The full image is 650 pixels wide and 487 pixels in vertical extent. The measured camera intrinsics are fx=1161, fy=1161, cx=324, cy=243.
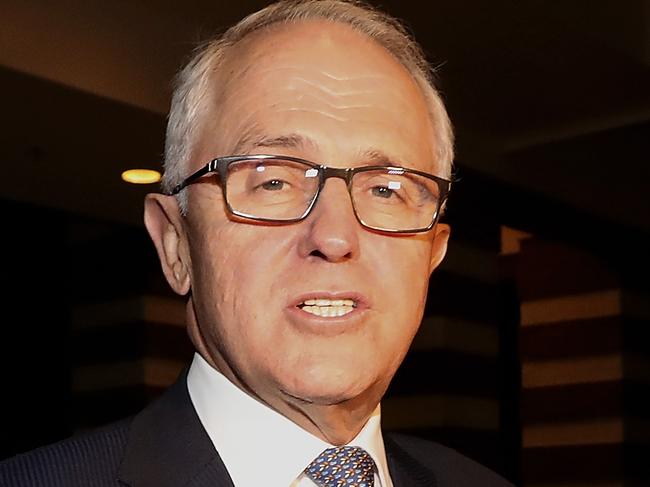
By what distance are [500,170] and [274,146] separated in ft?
15.3

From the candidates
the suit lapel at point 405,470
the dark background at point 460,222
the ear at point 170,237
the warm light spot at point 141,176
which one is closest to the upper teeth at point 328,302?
the ear at point 170,237

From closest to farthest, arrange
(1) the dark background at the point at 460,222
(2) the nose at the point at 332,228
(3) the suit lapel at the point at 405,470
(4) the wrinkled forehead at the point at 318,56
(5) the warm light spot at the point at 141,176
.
→ (2) the nose at the point at 332,228 → (4) the wrinkled forehead at the point at 318,56 → (3) the suit lapel at the point at 405,470 → (1) the dark background at the point at 460,222 → (5) the warm light spot at the point at 141,176

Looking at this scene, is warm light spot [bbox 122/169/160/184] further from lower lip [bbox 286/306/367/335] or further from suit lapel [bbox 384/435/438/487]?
lower lip [bbox 286/306/367/335]

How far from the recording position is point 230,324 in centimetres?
137

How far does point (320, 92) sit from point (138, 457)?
49 cm

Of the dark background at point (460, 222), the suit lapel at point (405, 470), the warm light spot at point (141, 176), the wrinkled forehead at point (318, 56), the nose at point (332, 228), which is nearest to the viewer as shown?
the nose at point (332, 228)

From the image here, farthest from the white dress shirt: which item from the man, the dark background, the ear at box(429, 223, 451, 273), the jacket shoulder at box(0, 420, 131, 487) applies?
the dark background

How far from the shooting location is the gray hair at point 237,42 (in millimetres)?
1493

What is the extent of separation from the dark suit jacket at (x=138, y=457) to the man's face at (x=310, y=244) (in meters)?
0.09

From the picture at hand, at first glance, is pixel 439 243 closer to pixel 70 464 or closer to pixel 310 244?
pixel 310 244

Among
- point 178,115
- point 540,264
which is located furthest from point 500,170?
point 178,115

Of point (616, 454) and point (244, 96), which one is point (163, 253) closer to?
point (244, 96)

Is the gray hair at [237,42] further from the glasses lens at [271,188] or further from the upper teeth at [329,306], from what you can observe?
the upper teeth at [329,306]

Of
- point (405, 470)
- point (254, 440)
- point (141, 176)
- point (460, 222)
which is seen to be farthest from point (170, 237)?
point (460, 222)
